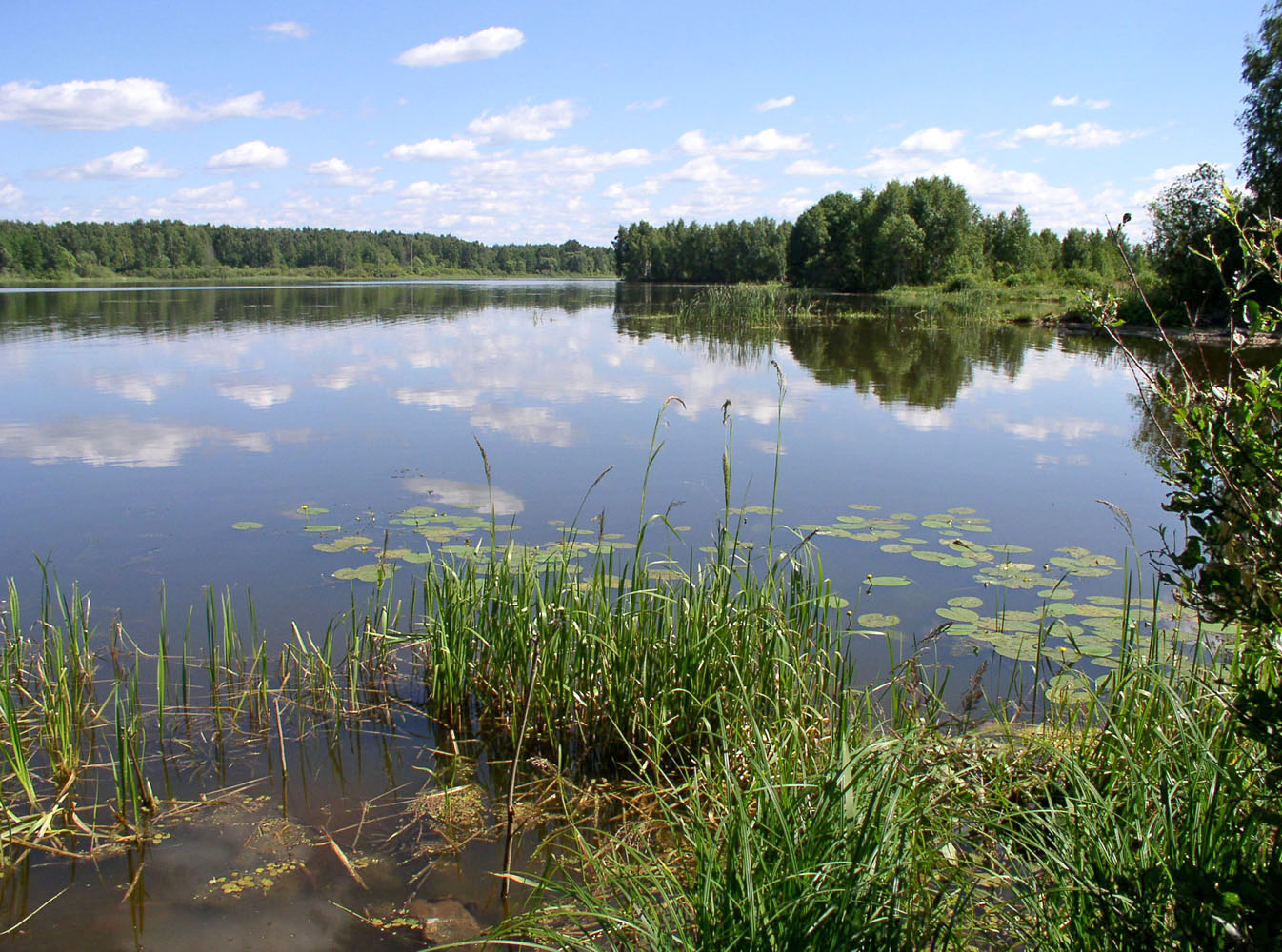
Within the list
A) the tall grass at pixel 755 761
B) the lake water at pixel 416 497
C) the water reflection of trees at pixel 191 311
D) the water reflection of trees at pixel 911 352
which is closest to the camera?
the tall grass at pixel 755 761

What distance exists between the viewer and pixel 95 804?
123 inches

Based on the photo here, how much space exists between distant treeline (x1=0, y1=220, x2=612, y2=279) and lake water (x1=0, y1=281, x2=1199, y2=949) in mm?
71789

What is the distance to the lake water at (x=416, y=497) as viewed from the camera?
9.55 feet

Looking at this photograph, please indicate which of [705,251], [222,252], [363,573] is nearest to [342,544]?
[363,573]

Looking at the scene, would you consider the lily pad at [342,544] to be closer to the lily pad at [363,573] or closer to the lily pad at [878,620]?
the lily pad at [363,573]

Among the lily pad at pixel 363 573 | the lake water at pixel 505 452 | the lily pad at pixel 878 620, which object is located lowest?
the lily pad at pixel 878 620

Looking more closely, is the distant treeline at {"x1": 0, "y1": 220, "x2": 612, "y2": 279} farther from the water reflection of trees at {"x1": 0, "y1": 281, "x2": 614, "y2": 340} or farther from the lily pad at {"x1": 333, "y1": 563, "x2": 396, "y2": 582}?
the lily pad at {"x1": 333, "y1": 563, "x2": 396, "y2": 582}

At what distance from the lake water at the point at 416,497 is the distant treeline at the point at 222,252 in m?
71.8

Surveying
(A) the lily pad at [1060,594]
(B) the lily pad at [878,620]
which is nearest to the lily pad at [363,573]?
(B) the lily pad at [878,620]

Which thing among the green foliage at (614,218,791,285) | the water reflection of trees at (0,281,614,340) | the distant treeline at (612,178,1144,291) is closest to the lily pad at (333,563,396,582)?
the water reflection of trees at (0,281,614,340)

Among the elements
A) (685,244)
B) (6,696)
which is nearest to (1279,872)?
(6,696)

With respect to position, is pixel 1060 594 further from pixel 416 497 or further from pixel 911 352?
pixel 911 352

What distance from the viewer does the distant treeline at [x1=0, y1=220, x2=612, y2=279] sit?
252 ft

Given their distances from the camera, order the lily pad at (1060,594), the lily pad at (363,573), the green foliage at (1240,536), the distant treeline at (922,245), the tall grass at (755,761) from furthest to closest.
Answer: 1. the distant treeline at (922,245)
2. the lily pad at (363,573)
3. the lily pad at (1060,594)
4. the tall grass at (755,761)
5. the green foliage at (1240,536)
